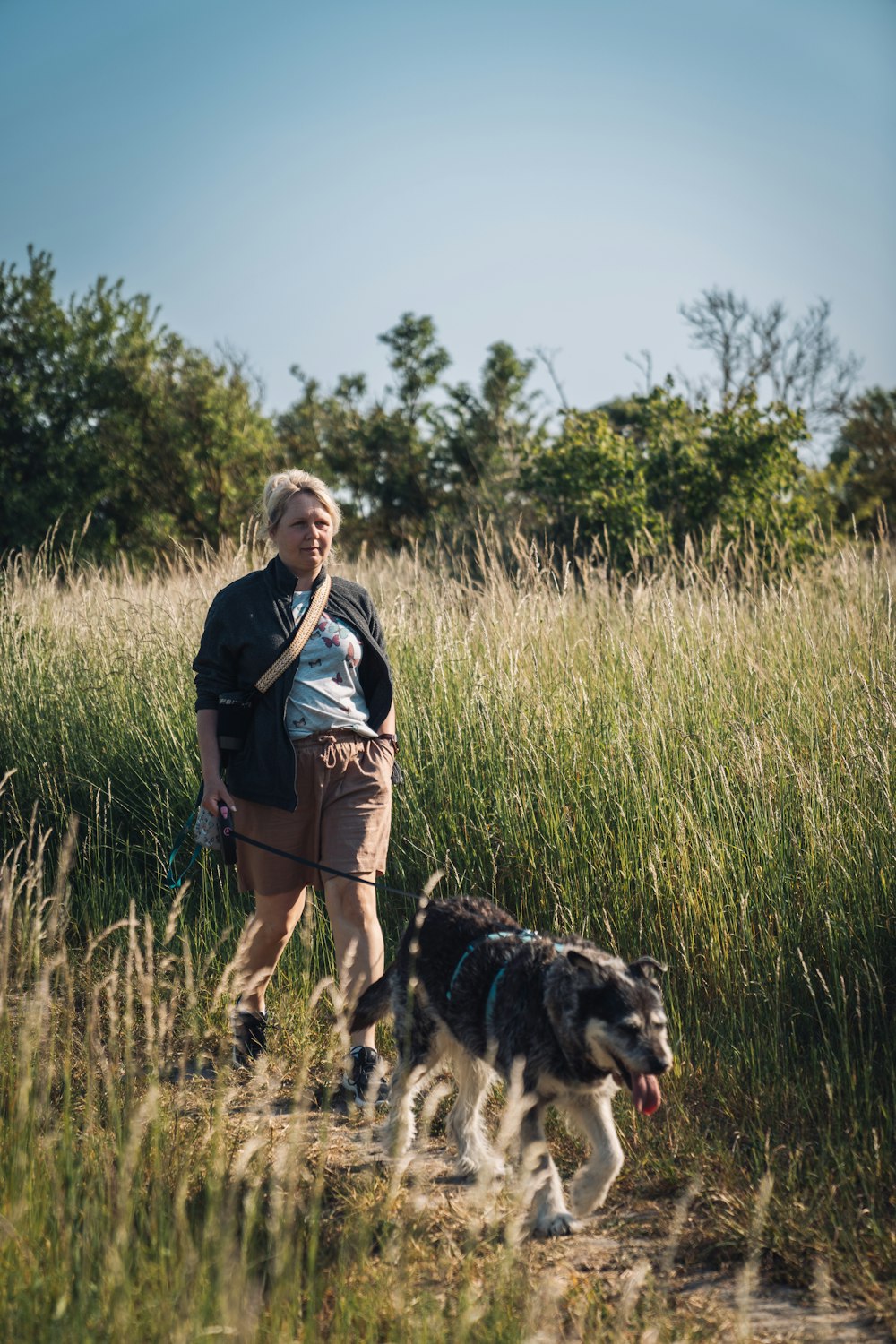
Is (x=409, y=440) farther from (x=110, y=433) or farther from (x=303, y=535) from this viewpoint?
(x=303, y=535)

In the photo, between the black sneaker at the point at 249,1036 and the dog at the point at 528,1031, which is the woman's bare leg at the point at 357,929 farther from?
the black sneaker at the point at 249,1036

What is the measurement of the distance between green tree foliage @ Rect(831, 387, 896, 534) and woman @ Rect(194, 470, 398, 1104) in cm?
2251

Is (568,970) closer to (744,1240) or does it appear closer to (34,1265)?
(744,1240)

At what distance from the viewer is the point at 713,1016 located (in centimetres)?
394

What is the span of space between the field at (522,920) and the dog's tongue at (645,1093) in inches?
10.7

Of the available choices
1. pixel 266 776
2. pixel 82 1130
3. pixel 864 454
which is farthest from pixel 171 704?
pixel 864 454

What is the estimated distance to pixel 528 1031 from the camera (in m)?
2.98

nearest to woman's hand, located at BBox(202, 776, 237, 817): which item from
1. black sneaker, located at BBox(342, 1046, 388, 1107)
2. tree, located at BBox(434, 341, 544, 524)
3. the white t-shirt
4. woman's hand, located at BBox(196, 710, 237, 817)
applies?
woman's hand, located at BBox(196, 710, 237, 817)

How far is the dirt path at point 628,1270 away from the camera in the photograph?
2.44 meters

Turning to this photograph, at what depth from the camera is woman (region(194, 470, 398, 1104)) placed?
4.02 meters

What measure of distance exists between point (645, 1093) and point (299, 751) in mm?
2012

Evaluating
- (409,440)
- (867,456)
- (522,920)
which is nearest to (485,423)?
(409,440)

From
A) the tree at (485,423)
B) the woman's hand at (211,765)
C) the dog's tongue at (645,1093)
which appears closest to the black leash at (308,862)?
the woman's hand at (211,765)

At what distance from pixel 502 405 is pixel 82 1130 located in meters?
25.5
